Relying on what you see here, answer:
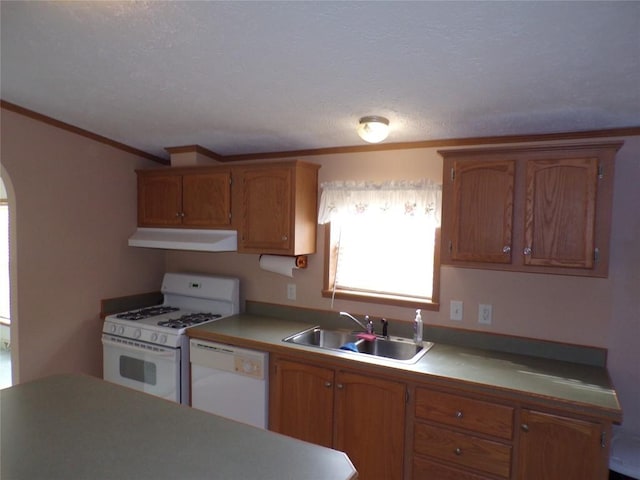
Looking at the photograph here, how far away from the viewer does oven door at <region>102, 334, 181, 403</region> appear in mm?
2721

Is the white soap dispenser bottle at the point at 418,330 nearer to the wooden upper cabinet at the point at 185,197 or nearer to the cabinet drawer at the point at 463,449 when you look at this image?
the cabinet drawer at the point at 463,449

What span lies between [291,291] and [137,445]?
1.98m

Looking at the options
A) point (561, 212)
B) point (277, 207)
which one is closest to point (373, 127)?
point (277, 207)

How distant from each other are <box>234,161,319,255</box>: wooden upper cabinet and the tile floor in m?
2.69

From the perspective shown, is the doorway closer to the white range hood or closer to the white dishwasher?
the white range hood

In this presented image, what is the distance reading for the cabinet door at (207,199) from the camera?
2.95 meters

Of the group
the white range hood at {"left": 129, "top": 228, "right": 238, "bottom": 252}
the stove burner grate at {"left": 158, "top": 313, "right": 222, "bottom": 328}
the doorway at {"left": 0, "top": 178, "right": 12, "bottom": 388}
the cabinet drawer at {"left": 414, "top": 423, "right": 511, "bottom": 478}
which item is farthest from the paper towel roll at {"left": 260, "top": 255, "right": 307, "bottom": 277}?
the doorway at {"left": 0, "top": 178, "right": 12, "bottom": 388}

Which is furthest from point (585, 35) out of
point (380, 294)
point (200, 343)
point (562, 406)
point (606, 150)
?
point (200, 343)

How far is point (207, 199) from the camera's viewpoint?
302 centimetres

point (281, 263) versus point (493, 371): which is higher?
point (281, 263)

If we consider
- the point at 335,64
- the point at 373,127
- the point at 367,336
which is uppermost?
the point at 335,64

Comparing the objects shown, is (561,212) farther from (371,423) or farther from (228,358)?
(228,358)

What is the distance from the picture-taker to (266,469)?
1.06m

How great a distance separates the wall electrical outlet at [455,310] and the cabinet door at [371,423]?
662mm
